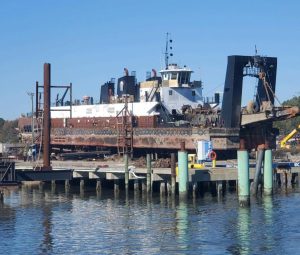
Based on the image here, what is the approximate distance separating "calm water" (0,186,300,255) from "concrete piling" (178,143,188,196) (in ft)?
3.24

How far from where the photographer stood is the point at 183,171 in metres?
54.6

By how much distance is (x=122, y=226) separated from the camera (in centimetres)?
4534

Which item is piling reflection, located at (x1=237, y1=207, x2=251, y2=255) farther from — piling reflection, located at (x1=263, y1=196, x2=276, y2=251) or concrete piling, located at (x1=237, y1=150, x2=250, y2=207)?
concrete piling, located at (x1=237, y1=150, x2=250, y2=207)

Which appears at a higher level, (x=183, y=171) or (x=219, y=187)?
(x=183, y=171)

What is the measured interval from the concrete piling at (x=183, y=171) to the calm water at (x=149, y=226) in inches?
38.8

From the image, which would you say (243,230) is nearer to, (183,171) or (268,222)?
(268,222)

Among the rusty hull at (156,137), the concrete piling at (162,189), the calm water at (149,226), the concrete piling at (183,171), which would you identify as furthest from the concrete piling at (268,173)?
the rusty hull at (156,137)

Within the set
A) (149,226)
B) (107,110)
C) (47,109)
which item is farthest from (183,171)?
(107,110)

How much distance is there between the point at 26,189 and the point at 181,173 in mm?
22858

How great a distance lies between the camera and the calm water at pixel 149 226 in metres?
38.3

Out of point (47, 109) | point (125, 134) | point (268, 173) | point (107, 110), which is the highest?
point (107, 110)

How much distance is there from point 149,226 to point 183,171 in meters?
10.2

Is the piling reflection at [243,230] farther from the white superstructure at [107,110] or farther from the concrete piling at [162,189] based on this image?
the white superstructure at [107,110]

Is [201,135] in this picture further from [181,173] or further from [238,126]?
[181,173]
